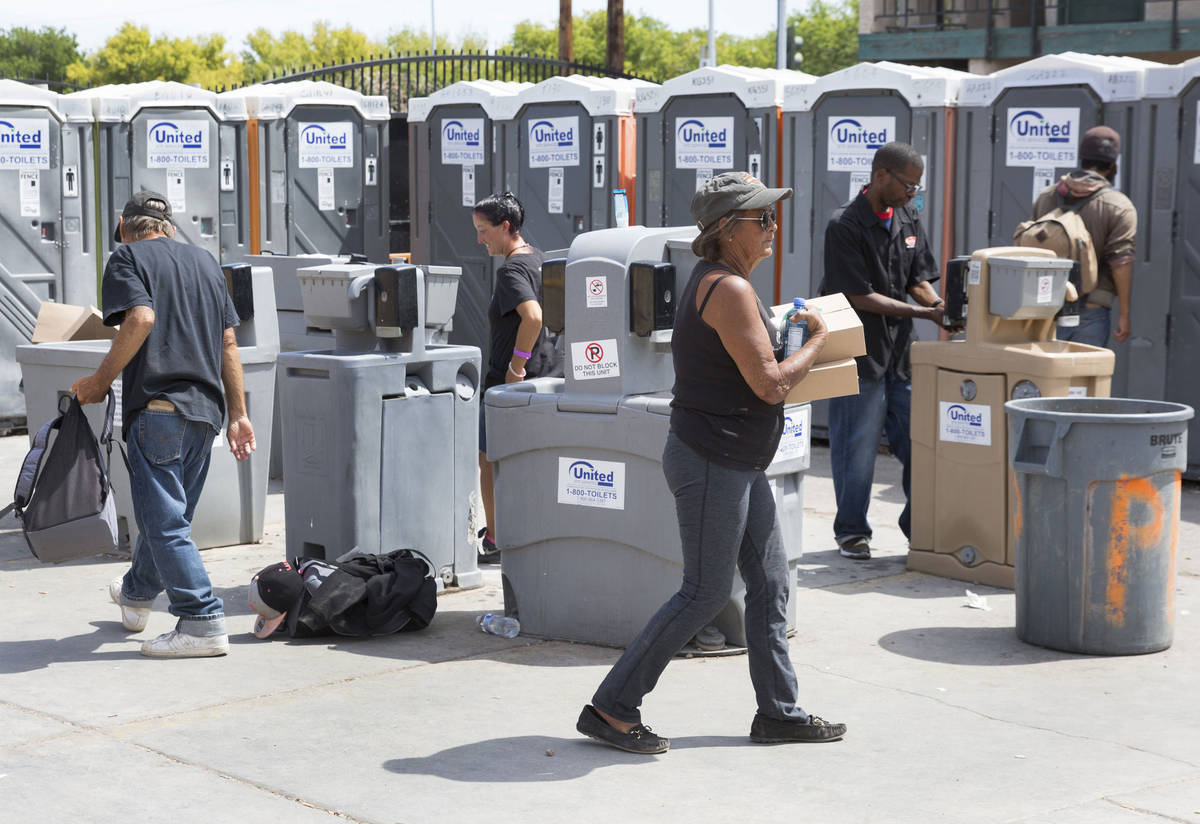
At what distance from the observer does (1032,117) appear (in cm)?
1030

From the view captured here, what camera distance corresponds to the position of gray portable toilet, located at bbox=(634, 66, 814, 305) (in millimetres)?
11414

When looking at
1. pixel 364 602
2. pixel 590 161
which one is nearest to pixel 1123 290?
pixel 590 161

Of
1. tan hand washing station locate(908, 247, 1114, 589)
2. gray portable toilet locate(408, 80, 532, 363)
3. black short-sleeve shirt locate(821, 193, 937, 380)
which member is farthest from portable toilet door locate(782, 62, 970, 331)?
tan hand washing station locate(908, 247, 1114, 589)

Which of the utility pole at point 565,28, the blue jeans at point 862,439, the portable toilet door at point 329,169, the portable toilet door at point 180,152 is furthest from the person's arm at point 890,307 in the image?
the utility pole at point 565,28

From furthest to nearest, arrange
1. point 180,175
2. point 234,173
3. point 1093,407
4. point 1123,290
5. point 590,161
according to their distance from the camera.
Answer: point 234,173 < point 180,175 < point 590,161 < point 1123,290 < point 1093,407

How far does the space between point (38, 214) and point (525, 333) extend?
612cm

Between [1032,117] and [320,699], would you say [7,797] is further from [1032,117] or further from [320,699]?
[1032,117]

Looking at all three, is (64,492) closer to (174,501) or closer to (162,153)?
(174,501)

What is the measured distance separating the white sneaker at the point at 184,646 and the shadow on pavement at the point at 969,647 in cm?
268

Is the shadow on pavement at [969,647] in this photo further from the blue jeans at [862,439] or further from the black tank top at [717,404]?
the black tank top at [717,404]

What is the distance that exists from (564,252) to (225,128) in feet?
22.9

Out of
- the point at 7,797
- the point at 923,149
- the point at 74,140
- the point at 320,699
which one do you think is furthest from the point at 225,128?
the point at 7,797

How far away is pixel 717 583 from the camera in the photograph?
4.94 m

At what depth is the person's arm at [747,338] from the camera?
4.77 m
